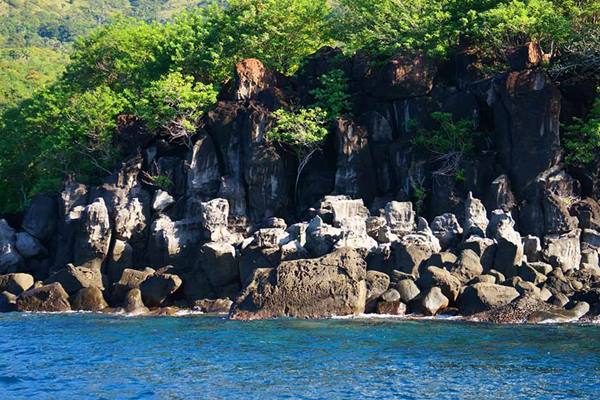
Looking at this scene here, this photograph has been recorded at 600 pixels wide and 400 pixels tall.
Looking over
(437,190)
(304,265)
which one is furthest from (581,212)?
(304,265)

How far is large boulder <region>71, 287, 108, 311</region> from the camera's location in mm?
42406

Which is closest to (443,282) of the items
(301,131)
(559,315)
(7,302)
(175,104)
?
(559,315)

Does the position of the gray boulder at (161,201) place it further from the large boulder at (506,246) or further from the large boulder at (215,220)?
the large boulder at (506,246)

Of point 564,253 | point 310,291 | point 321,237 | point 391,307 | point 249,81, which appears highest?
point 249,81

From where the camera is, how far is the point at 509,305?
3441cm

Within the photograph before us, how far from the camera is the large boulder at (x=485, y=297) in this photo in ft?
115

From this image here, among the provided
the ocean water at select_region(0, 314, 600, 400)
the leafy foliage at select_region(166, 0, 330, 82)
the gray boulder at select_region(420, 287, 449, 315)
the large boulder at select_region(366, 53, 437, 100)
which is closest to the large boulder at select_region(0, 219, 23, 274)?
the ocean water at select_region(0, 314, 600, 400)

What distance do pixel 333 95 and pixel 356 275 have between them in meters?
16.7

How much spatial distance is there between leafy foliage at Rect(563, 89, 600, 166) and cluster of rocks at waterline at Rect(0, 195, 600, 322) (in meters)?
4.90

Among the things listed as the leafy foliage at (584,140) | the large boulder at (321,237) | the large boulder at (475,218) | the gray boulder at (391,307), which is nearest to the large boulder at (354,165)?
the large boulder at (321,237)

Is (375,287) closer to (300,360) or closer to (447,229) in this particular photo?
(447,229)

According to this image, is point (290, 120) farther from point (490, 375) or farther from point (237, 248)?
point (490, 375)

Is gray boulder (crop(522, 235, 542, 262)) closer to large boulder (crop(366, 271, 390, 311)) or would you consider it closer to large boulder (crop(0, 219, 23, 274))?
large boulder (crop(366, 271, 390, 311))

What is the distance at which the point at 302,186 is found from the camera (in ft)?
163
